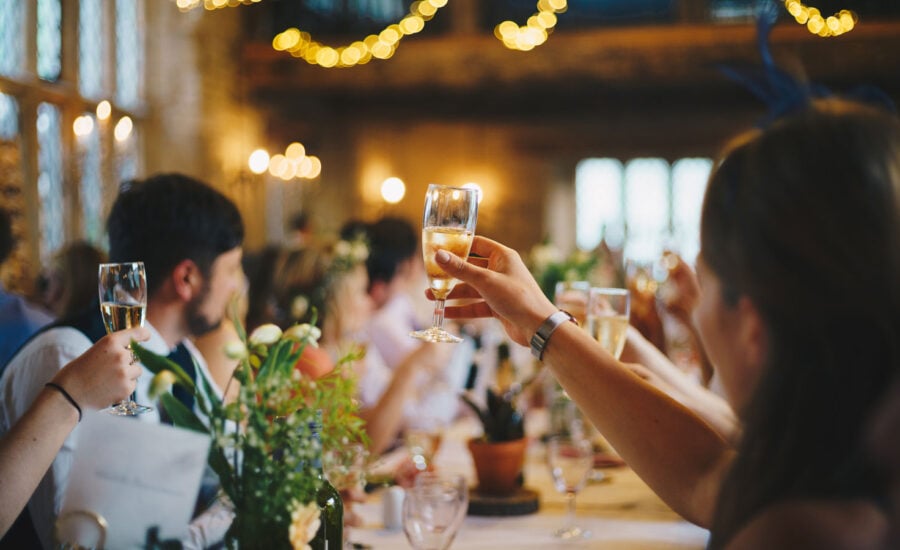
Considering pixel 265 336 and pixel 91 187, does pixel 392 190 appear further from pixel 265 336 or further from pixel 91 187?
pixel 265 336

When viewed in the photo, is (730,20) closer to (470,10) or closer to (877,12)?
(877,12)

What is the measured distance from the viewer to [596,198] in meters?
10.7

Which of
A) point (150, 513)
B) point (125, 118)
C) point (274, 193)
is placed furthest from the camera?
point (274, 193)

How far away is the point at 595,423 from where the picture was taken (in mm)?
1472

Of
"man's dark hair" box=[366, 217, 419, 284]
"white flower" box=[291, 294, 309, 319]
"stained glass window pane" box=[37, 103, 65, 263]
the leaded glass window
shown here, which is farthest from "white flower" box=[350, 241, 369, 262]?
the leaded glass window

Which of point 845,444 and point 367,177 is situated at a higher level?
point 367,177

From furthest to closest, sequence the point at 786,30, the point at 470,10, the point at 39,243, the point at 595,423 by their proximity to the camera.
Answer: the point at 470,10 → the point at 786,30 → the point at 39,243 → the point at 595,423

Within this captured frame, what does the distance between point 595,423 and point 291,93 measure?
871cm

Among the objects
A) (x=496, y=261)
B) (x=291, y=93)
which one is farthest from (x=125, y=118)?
(x=496, y=261)

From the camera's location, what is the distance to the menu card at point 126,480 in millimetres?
1142

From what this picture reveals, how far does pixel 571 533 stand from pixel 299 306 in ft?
5.38

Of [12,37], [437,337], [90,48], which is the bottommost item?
[437,337]

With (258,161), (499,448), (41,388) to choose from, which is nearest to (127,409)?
(41,388)

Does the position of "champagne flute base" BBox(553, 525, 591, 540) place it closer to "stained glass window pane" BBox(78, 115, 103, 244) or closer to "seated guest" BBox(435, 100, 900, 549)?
"seated guest" BBox(435, 100, 900, 549)
